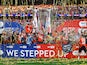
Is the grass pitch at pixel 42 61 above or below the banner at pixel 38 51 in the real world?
below

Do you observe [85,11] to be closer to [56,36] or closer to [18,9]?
[56,36]

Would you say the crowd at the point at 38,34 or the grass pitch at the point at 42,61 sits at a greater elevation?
the crowd at the point at 38,34

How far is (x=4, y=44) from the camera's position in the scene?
14508 millimetres

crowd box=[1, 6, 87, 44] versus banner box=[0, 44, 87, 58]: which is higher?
crowd box=[1, 6, 87, 44]

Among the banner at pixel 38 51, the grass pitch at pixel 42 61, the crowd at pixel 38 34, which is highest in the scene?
the crowd at pixel 38 34

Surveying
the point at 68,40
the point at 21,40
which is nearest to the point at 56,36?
the point at 68,40

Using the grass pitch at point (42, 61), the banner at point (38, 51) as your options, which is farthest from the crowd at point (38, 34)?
the grass pitch at point (42, 61)

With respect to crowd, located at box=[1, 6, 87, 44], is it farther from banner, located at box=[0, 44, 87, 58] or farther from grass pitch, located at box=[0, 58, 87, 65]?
grass pitch, located at box=[0, 58, 87, 65]

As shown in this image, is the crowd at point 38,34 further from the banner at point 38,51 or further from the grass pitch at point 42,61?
the grass pitch at point 42,61

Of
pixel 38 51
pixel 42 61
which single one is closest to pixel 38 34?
pixel 38 51

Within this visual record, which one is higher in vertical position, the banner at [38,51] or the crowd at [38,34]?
the crowd at [38,34]

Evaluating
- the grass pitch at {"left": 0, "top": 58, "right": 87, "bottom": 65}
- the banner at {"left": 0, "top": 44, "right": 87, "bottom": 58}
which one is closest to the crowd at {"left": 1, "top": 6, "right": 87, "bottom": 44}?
the banner at {"left": 0, "top": 44, "right": 87, "bottom": 58}

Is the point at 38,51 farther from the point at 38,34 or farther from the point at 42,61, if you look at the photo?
the point at 38,34

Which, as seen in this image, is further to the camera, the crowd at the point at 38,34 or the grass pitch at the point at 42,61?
the crowd at the point at 38,34
